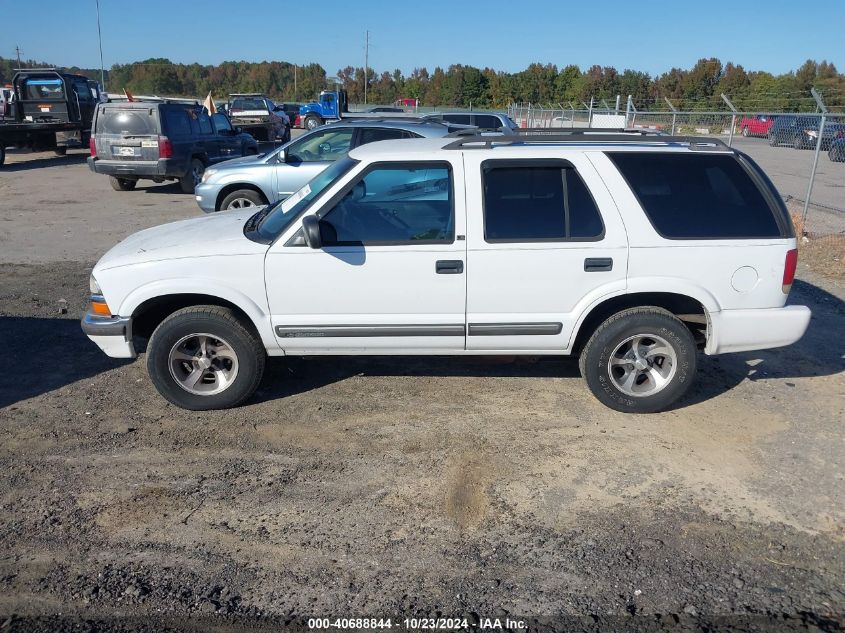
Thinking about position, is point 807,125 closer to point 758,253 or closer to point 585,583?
point 758,253

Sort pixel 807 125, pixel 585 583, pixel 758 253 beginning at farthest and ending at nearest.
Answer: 1. pixel 807 125
2. pixel 758 253
3. pixel 585 583

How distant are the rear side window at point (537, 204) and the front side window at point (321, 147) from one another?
6.01 metres

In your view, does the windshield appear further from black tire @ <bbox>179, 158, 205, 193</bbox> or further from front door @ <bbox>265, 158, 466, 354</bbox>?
black tire @ <bbox>179, 158, 205, 193</bbox>

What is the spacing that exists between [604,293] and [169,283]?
2.90m

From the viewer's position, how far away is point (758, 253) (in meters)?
4.83

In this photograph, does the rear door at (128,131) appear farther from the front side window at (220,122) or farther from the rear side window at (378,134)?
the rear side window at (378,134)

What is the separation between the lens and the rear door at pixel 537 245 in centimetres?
483

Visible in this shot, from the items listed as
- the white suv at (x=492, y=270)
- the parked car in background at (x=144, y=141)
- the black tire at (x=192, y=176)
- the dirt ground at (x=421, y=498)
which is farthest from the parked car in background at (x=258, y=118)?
the white suv at (x=492, y=270)

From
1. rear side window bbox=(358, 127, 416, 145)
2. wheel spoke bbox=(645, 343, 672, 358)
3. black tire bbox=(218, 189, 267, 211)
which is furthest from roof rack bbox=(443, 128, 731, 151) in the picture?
black tire bbox=(218, 189, 267, 211)

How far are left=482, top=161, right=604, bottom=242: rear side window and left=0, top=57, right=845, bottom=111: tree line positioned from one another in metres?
27.8

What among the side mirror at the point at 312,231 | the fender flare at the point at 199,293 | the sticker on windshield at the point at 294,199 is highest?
the sticker on windshield at the point at 294,199

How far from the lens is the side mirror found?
15.2 feet

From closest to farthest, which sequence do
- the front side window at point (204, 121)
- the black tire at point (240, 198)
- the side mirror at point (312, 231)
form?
the side mirror at point (312, 231) < the black tire at point (240, 198) < the front side window at point (204, 121)

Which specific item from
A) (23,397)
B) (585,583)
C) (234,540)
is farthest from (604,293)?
(23,397)
